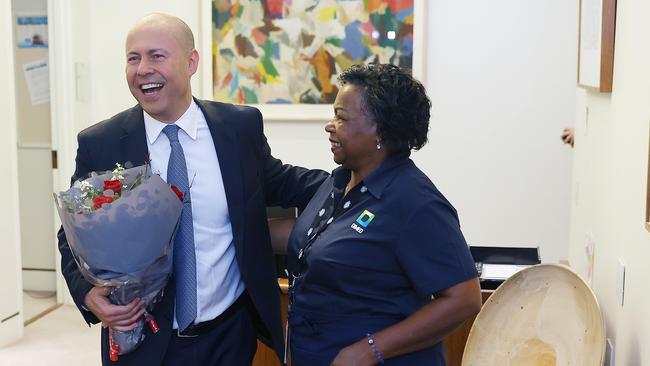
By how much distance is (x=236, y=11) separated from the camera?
545 cm

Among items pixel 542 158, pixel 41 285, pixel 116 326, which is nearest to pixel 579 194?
pixel 542 158

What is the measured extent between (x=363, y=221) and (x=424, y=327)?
10.9 inches

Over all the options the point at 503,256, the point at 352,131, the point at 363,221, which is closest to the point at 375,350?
the point at 363,221

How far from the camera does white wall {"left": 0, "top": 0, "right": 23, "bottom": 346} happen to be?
4.88m

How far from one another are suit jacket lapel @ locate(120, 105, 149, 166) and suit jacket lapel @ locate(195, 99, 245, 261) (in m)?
0.18

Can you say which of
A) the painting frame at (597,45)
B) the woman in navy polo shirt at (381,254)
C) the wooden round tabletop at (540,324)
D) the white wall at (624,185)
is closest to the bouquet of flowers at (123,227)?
the woman in navy polo shirt at (381,254)

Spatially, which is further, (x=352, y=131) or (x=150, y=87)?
(x=150, y=87)

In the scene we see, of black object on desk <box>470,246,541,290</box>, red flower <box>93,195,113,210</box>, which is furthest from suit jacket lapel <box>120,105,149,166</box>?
black object on desk <box>470,246,541,290</box>

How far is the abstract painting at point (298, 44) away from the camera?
17.3ft

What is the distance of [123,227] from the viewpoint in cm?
197

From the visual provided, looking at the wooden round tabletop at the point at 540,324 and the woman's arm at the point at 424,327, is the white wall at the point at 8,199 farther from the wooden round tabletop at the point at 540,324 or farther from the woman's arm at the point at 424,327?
the woman's arm at the point at 424,327

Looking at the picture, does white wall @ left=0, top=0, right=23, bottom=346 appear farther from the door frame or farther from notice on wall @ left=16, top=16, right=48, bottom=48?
notice on wall @ left=16, top=16, right=48, bottom=48

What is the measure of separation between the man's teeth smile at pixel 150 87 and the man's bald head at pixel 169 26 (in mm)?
131

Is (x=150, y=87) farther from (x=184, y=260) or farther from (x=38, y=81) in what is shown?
(x=38, y=81)
